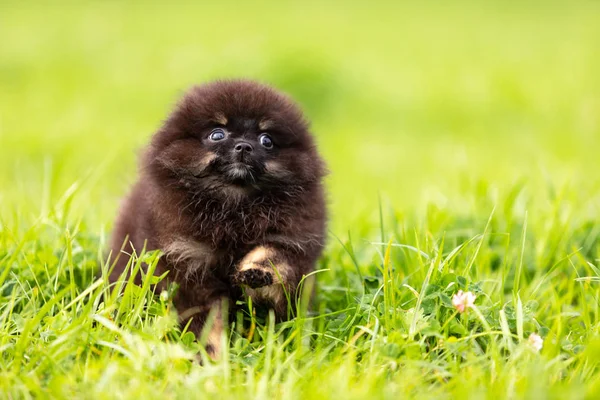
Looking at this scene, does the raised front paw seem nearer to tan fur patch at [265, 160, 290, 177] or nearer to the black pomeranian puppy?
the black pomeranian puppy

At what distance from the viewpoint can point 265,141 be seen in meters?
4.06

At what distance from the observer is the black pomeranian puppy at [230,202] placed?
12.5ft

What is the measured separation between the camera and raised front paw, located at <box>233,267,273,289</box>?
3.64m

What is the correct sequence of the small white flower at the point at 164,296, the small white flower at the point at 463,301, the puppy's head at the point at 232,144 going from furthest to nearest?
1. the puppy's head at the point at 232,144
2. the small white flower at the point at 164,296
3. the small white flower at the point at 463,301

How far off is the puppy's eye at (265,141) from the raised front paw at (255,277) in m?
0.73

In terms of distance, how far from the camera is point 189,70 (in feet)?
43.3

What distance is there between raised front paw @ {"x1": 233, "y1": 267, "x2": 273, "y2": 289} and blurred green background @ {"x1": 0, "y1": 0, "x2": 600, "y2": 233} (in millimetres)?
1450

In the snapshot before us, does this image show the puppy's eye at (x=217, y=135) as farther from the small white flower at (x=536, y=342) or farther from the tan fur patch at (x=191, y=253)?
the small white flower at (x=536, y=342)

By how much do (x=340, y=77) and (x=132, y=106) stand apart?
3375 millimetres

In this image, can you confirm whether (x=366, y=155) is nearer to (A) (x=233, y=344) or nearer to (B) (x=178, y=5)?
(A) (x=233, y=344)

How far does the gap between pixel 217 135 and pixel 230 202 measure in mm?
363

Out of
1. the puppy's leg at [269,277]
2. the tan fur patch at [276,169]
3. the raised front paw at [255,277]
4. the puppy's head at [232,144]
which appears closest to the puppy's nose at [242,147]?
the puppy's head at [232,144]

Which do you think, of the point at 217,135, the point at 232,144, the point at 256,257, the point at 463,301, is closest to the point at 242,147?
the point at 232,144

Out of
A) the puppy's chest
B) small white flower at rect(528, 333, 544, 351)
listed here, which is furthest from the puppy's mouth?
small white flower at rect(528, 333, 544, 351)
